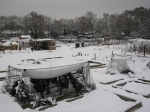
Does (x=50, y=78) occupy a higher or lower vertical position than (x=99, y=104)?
higher

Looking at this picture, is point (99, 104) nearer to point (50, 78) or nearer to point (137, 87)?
point (50, 78)

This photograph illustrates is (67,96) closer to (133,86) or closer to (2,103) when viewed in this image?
(2,103)

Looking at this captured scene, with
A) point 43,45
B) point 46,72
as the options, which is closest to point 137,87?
point 46,72

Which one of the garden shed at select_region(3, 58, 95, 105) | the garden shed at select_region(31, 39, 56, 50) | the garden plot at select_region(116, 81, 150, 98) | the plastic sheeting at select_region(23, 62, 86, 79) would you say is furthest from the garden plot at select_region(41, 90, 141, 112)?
the garden shed at select_region(31, 39, 56, 50)

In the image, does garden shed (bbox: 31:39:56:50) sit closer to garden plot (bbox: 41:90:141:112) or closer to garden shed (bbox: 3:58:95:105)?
garden shed (bbox: 3:58:95:105)

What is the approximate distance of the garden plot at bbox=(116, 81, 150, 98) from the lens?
6.84 metres

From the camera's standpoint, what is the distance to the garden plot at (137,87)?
269 inches

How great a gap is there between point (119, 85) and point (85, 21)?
5907 centimetres

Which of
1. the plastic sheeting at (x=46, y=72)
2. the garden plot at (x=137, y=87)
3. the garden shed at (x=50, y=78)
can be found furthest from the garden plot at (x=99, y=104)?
the plastic sheeting at (x=46, y=72)

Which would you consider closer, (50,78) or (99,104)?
(99,104)

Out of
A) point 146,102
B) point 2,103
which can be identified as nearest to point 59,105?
point 2,103

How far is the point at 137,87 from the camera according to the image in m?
7.58

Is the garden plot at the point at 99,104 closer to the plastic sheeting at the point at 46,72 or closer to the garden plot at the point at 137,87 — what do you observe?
the garden plot at the point at 137,87

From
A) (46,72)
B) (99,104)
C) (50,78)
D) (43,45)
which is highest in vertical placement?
(43,45)
